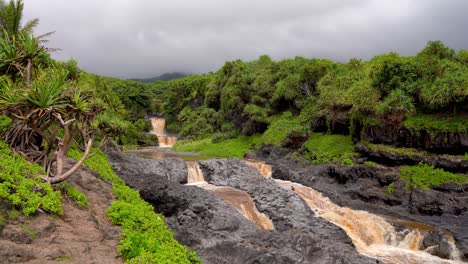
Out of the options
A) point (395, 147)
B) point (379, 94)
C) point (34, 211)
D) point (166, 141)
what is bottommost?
point (166, 141)

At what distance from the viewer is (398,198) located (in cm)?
2617

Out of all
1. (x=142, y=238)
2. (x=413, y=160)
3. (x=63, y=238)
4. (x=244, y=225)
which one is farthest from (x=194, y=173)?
(x=63, y=238)

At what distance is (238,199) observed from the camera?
23062 mm

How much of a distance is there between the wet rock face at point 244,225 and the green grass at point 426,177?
33.3 ft

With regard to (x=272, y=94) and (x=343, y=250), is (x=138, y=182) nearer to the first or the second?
(x=343, y=250)

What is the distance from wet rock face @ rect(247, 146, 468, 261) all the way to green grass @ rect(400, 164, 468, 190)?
45cm

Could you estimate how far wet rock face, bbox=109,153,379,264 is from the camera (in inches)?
573

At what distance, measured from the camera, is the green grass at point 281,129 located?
1682 inches

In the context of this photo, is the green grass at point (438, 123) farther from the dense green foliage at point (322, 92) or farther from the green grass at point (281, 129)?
the green grass at point (281, 129)

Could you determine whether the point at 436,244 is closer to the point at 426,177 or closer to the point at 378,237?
the point at 378,237

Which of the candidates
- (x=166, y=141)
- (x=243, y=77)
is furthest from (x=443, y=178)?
(x=166, y=141)

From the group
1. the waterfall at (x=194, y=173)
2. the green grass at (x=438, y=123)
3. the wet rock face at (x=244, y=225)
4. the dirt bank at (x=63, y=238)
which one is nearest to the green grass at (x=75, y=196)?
the dirt bank at (x=63, y=238)

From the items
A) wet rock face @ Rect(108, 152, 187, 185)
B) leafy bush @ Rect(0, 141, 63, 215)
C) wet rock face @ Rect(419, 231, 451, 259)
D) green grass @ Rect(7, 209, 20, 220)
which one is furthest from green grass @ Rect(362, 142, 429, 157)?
green grass @ Rect(7, 209, 20, 220)

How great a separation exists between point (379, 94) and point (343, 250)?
872 inches
